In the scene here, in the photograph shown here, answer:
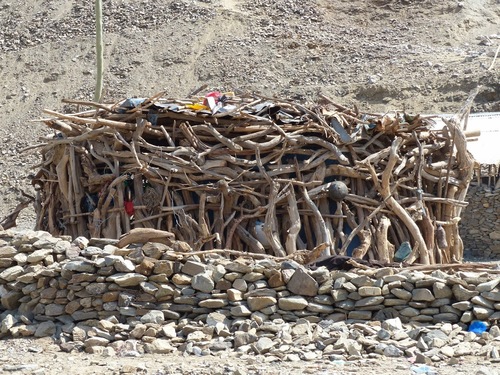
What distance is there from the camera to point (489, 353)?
6.23 metres

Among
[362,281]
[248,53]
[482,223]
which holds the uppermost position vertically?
[248,53]

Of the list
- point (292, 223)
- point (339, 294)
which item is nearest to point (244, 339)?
point (339, 294)

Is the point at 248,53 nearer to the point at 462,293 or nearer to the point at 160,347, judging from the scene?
the point at 462,293

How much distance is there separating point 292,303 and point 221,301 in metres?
0.55

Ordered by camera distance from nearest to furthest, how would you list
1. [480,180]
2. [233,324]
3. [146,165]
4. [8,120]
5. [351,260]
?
1. [233,324]
2. [351,260]
3. [146,165]
4. [480,180]
5. [8,120]

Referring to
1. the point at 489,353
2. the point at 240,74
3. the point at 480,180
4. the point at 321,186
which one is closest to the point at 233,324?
the point at 489,353

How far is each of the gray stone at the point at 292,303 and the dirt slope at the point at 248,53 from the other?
49.6ft

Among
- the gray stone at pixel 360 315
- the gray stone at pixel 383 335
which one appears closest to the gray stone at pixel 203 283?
the gray stone at pixel 360 315

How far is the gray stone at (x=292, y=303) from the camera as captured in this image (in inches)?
274

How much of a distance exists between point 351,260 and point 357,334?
0.96 m

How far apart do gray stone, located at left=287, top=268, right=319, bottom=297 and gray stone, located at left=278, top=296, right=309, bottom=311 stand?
0.20ft

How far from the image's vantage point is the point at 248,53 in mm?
25953

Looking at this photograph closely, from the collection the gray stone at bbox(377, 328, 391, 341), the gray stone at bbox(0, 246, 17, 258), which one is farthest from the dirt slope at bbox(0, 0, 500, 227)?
the gray stone at bbox(377, 328, 391, 341)

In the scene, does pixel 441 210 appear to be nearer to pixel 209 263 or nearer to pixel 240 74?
pixel 209 263
